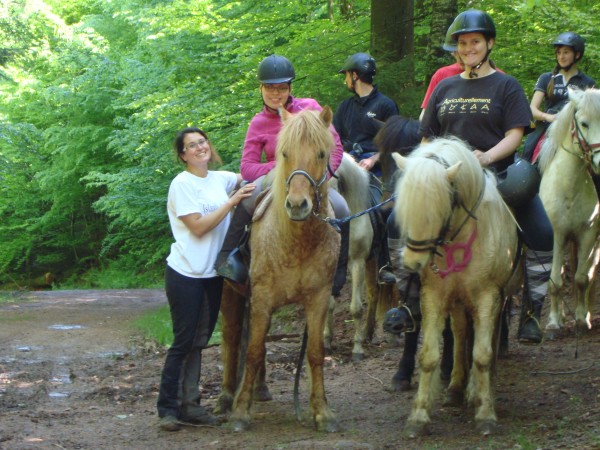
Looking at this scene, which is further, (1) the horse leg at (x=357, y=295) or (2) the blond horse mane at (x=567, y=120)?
(1) the horse leg at (x=357, y=295)

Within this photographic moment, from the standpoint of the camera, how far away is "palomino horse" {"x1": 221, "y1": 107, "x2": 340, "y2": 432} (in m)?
5.67

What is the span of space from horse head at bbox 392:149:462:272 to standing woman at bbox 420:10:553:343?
821 millimetres

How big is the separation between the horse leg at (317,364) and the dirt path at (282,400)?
14 centimetres

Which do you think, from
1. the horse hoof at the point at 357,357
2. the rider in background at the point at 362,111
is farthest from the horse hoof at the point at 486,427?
the rider in background at the point at 362,111

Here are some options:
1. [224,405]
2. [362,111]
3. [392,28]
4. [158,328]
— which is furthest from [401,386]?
[392,28]

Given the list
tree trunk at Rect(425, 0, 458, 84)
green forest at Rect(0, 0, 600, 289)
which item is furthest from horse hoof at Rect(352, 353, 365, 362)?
tree trunk at Rect(425, 0, 458, 84)

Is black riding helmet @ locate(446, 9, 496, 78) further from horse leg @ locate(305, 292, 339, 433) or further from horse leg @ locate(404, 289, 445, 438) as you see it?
horse leg @ locate(305, 292, 339, 433)

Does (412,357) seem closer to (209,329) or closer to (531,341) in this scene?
(531,341)

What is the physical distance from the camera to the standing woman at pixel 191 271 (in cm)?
614

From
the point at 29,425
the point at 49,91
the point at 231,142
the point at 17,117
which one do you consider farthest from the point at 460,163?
the point at 17,117

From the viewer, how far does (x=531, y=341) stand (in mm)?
6281

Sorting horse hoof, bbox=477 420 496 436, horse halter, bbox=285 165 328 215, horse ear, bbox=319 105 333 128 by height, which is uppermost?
horse ear, bbox=319 105 333 128

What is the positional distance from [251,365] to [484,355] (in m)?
1.70

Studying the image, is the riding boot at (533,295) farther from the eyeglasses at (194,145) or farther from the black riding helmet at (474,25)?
the eyeglasses at (194,145)
